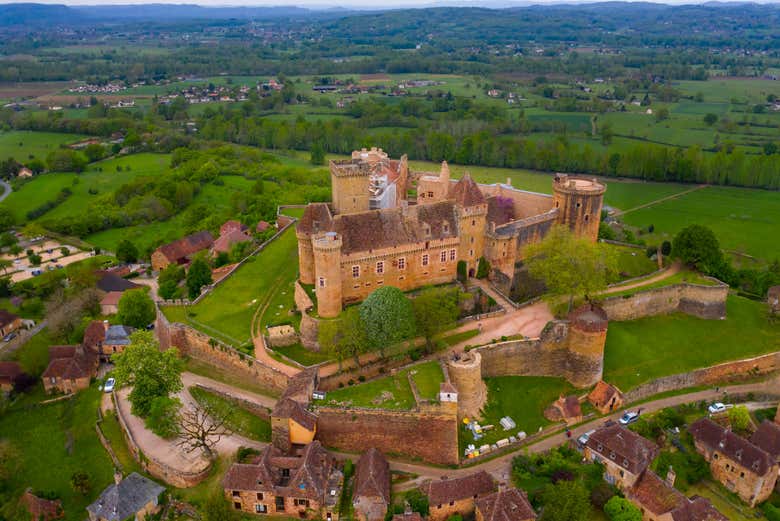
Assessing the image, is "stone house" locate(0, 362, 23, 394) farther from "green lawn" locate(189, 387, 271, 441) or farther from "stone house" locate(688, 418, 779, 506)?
"stone house" locate(688, 418, 779, 506)

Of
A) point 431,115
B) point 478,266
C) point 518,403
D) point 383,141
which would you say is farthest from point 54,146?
point 518,403

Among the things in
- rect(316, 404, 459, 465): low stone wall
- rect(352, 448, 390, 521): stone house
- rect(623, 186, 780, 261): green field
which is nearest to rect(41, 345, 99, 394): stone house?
rect(316, 404, 459, 465): low stone wall

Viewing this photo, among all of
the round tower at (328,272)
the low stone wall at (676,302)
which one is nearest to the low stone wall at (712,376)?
the low stone wall at (676,302)

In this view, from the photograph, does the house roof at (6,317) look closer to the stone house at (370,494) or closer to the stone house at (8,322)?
the stone house at (8,322)

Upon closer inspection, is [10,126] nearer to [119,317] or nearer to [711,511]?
[119,317]

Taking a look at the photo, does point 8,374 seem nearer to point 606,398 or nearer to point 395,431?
point 395,431

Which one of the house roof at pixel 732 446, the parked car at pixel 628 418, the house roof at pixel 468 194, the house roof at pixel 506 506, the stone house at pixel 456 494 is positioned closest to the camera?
the house roof at pixel 506 506

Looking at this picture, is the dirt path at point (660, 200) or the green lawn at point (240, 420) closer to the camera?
the green lawn at point (240, 420)

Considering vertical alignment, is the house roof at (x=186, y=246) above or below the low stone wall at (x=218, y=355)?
below

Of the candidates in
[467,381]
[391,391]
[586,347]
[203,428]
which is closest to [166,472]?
[203,428]
